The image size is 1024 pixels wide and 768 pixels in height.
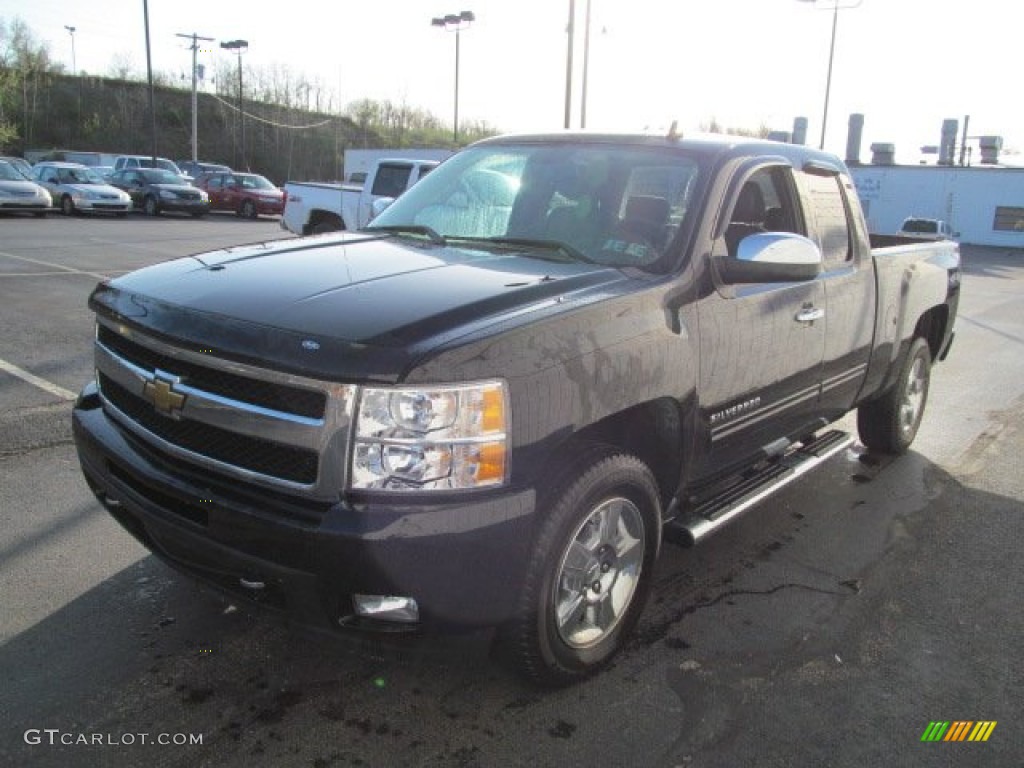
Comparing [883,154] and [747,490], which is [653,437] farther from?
[883,154]

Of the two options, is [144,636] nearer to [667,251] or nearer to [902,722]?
[667,251]

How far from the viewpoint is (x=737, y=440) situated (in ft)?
12.3

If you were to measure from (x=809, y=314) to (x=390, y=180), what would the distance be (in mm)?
11809

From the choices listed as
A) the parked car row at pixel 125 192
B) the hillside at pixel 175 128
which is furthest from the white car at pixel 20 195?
the hillside at pixel 175 128

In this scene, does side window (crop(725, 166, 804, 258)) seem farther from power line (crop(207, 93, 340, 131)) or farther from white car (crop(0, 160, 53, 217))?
power line (crop(207, 93, 340, 131))

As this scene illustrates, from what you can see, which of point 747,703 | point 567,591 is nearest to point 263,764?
point 567,591

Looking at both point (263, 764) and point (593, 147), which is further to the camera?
point (593, 147)

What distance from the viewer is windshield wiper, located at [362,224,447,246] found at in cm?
386

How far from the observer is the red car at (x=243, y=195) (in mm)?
30078

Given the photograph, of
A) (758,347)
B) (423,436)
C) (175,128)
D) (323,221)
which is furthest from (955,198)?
(175,128)

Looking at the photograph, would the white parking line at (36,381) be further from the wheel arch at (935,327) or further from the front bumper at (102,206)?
the front bumper at (102,206)

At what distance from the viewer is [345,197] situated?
48.3ft

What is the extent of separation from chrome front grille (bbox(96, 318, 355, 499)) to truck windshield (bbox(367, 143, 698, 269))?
1439mm

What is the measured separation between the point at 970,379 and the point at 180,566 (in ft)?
27.6
